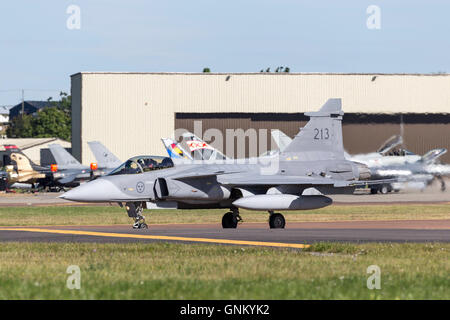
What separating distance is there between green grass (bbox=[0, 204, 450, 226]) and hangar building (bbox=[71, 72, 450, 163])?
3079 cm

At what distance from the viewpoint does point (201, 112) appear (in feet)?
279

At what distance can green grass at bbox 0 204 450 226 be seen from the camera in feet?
140

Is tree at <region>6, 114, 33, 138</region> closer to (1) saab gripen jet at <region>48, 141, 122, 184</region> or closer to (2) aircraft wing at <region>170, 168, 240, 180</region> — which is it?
(1) saab gripen jet at <region>48, 141, 122, 184</region>

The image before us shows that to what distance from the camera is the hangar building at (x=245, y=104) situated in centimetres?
8469

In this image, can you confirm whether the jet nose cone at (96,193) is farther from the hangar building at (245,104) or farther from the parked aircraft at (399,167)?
the hangar building at (245,104)

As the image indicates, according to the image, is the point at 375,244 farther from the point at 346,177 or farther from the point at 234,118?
the point at 234,118

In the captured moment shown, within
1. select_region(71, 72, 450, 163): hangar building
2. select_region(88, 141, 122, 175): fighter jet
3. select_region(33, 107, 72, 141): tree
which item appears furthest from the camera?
select_region(33, 107, 72, 141): tree

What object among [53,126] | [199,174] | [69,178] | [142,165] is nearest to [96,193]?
[142,165]

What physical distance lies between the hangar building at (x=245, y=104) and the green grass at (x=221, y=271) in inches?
2514

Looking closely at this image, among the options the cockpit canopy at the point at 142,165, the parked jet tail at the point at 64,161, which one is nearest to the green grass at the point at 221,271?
the cockpit canopy at the point at 142,165

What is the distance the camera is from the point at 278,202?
30844mm

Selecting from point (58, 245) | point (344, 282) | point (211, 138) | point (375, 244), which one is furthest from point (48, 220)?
point (211, 138)

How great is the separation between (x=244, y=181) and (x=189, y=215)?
52.7 feet

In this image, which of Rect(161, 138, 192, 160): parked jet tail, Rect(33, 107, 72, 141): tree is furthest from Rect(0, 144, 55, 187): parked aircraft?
Rect(33, 107, 72, 141): tree
